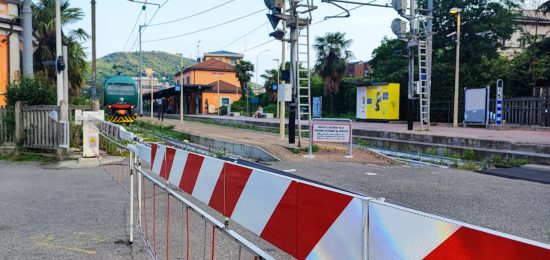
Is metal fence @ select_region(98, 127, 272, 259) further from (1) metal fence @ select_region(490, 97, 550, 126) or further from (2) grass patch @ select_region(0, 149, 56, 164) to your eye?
(1) metal fence @ select_region(490, 97, 550, 126)

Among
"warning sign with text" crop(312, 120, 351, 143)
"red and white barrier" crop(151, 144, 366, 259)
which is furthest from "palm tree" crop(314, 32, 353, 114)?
"red and white barrier" crop(151, 144, 366, 259)

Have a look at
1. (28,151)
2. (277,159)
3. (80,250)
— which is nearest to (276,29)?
(277,159)

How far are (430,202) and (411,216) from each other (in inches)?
248

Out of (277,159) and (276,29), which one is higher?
(276,29)

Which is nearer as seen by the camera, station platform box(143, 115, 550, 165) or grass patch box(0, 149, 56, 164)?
station platform box(143, 115, 550, 165)

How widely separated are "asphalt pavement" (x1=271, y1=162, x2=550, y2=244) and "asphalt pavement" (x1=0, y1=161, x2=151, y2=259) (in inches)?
164

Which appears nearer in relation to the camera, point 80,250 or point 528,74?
point 80,250

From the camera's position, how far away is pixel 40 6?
116 ft

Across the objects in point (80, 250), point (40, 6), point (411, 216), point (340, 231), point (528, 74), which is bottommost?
point (80, 250)

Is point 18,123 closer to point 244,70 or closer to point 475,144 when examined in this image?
point 475,144

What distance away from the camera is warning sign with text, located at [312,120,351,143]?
13484mm

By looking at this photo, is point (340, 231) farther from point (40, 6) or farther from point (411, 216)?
point (40, 6)

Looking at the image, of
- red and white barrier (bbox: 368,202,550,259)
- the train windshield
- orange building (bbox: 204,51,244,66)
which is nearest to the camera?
red and white barrier (bbox: 368,202,550,259)

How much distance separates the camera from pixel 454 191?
848 cm
